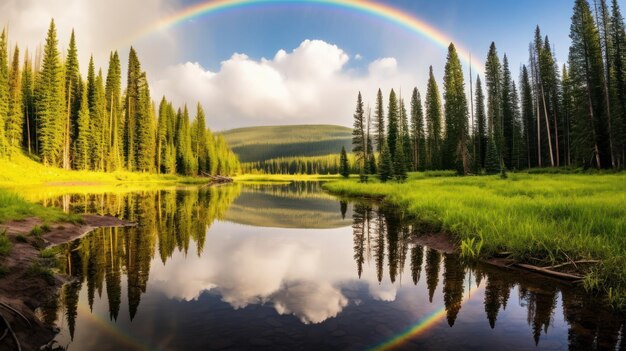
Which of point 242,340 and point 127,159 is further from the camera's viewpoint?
point 127,159

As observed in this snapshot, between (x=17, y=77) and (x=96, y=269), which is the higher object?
(x=17, y=77)

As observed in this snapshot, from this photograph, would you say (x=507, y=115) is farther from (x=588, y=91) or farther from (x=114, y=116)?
(x=114, y=116)

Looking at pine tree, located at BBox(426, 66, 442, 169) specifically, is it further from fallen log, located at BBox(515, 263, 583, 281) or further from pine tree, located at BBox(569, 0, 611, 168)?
fallen log, located at BBox(515, 263, 583, 281)

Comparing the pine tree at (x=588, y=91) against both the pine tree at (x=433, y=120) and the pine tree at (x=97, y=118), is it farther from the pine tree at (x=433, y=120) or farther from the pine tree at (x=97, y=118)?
the pine tree at (x=97, y=118)

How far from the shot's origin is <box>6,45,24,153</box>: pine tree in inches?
1951

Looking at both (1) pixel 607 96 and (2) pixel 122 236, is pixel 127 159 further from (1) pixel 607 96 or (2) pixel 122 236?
(1) pixel 607 96

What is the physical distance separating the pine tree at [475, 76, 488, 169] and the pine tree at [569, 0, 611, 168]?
18998 millimetres

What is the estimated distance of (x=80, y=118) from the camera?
5638cm

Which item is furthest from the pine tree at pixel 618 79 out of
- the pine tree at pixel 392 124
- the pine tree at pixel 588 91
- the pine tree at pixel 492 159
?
the pine tree at pixel 392 124

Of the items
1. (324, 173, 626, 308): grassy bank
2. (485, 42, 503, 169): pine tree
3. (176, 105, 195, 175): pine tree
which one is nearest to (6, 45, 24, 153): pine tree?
(176, 105, 195, 175): pine tree

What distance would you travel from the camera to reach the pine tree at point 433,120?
7019cm

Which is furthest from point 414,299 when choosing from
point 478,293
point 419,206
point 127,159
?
point 127,159

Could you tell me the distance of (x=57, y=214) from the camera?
15.0 metres

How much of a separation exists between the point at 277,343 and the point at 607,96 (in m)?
46.0
